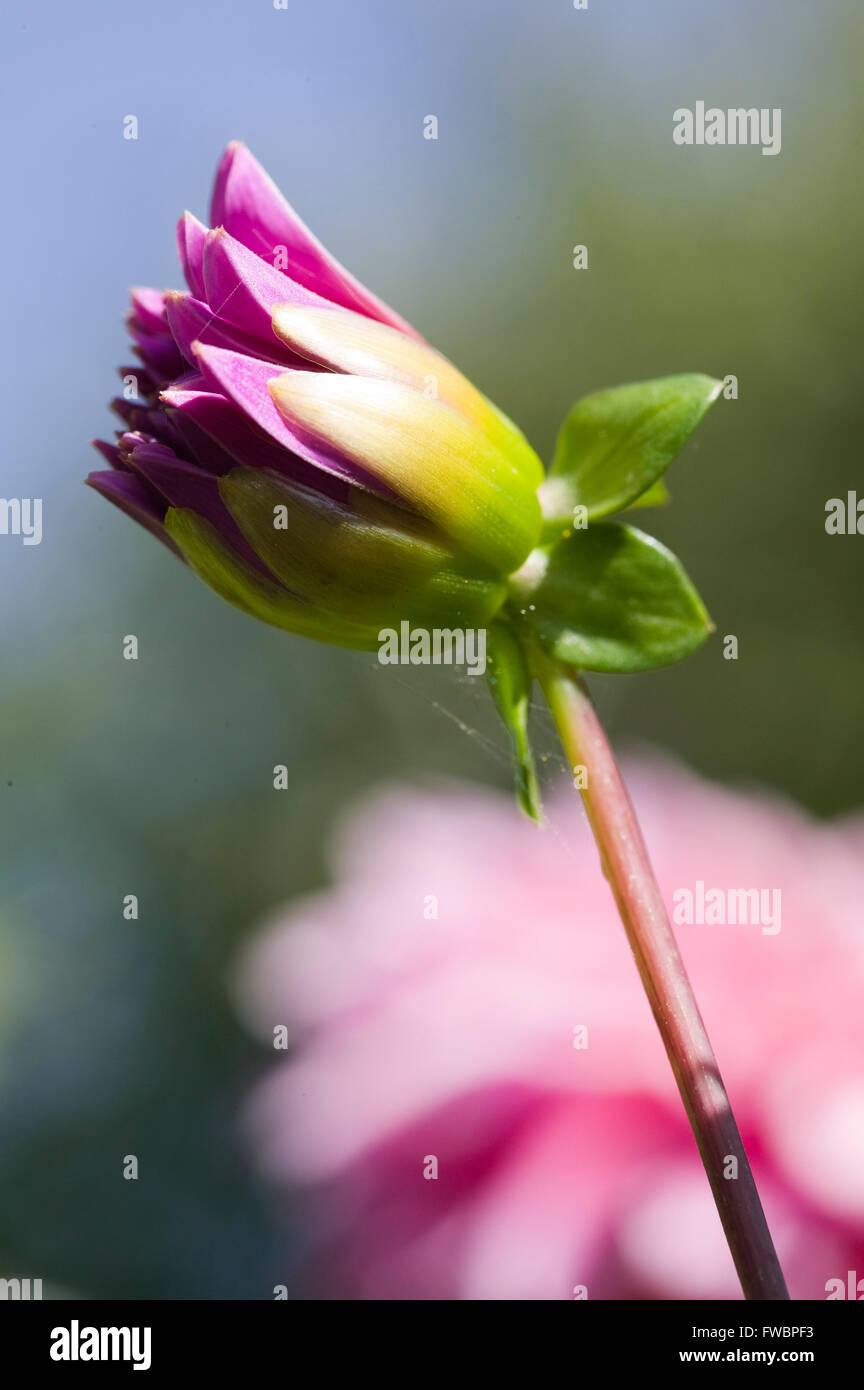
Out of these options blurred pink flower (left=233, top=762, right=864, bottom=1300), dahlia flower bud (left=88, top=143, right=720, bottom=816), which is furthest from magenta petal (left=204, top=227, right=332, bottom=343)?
blurred pink flower (left=233, top=762, right=864, bottom=1300)

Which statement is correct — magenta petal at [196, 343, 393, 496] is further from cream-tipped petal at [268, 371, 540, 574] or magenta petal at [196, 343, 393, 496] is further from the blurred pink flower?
the blurred pink flower

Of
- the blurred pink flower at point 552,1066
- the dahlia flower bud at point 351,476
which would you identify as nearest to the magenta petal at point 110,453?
the dahlia flower bud at point 351,476

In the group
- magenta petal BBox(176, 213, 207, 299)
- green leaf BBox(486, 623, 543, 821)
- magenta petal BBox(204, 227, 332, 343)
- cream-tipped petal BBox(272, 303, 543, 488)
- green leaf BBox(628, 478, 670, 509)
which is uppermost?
magenta petal BBox(176, 213, 207, 299)

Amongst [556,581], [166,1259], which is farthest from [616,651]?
[166,1259]

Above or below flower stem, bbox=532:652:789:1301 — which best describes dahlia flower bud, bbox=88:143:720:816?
above

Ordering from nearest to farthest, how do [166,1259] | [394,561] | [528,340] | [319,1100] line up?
[394,561] < [319,1100] < [166,1259] < [528,340]

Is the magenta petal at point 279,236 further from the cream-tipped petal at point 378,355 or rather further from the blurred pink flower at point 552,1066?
the blurred pink flower at point 552,1066
